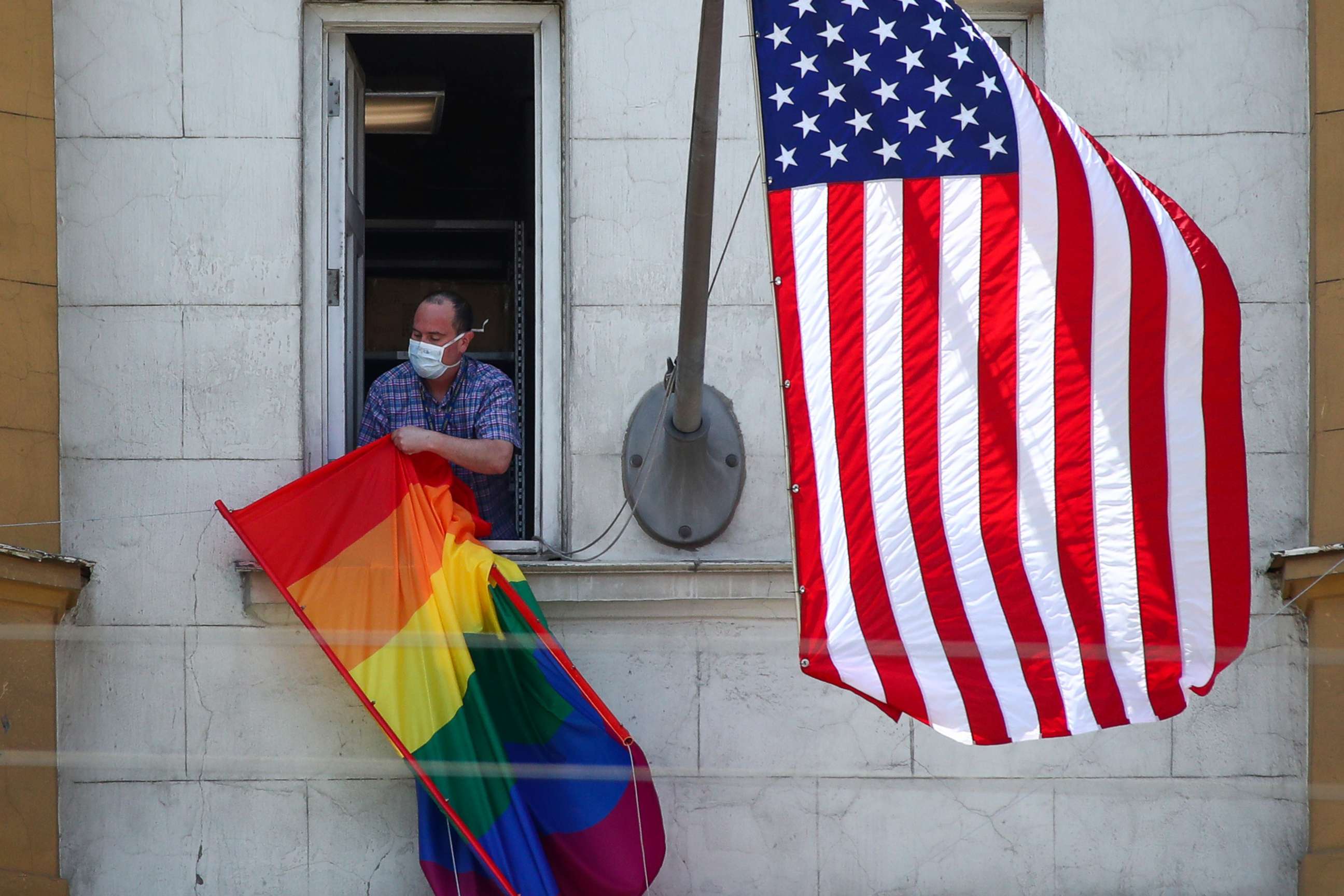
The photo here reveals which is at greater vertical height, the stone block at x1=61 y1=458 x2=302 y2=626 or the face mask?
the face mask

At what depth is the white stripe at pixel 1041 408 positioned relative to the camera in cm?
489

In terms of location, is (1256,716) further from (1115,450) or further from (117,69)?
(117,69)

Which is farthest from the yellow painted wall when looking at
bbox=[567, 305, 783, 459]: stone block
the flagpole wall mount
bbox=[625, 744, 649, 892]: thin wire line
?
bbox=[625, 744, 649, 892]: thin wire line

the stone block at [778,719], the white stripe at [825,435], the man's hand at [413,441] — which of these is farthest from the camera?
the stone block at [778,719]

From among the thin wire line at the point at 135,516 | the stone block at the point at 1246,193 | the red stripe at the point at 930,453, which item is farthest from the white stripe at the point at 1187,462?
the thin wire line at the point at 135,516

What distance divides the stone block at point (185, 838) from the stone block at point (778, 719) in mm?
1635

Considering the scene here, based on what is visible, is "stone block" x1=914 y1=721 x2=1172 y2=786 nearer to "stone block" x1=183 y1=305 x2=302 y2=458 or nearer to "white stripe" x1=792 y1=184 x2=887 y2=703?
"white stripe" x1=792 y1=184 x2=887 y2=703

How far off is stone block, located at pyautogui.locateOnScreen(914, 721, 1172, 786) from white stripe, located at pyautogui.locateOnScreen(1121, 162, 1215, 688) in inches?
62.0

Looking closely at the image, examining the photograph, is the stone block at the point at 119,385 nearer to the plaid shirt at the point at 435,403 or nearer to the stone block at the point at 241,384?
the stone block at the point at 241,384

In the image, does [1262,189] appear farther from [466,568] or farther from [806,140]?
[466,568]

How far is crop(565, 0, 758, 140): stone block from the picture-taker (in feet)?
21.7

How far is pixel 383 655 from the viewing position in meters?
5.86

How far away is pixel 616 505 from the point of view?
6.55 m

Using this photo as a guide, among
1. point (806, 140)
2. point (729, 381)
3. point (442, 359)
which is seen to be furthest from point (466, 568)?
point (806, 140)
